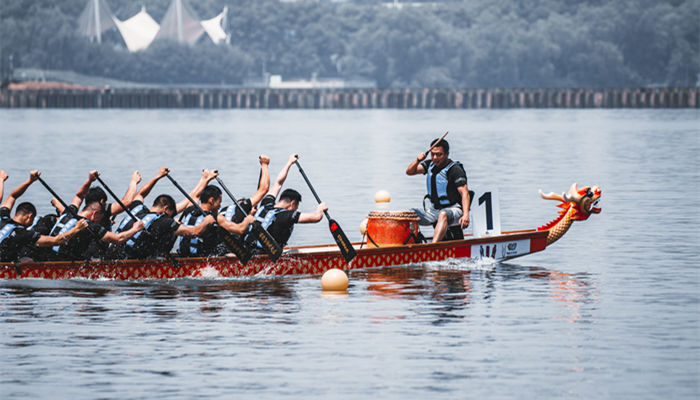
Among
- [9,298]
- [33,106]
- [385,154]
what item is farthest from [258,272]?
[33,106]

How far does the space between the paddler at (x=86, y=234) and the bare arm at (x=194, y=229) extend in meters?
0.61

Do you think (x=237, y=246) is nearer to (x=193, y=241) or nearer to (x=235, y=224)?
(x=235, y=224)

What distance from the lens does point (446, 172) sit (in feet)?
79.4

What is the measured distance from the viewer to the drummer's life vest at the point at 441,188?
24.2 m

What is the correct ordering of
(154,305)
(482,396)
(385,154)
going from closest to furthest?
(482,396)
(154,305)
(385,154)

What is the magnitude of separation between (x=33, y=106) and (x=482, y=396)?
149843 millimetres

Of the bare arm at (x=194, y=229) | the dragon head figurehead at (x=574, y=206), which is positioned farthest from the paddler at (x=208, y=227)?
the dragon head figurehead at (x=574, y=206)

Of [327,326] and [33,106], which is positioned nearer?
[327,326]

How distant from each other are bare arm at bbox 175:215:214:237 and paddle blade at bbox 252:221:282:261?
75 cm

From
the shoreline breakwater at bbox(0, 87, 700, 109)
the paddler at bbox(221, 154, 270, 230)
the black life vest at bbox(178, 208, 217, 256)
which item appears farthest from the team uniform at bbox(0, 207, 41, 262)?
the shoreline breakwater at bbox(0, 87, 700, 109)

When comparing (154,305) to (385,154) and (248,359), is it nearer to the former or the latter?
(248,359)

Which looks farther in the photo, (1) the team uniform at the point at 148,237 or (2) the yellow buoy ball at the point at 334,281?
(2) the yellow buoy ball at the point at 334,281

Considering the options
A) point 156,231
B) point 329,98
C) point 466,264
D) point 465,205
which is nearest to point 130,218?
point 156,231

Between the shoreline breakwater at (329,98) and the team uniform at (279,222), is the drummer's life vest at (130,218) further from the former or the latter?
the shoreline breakwater at (329,98)
